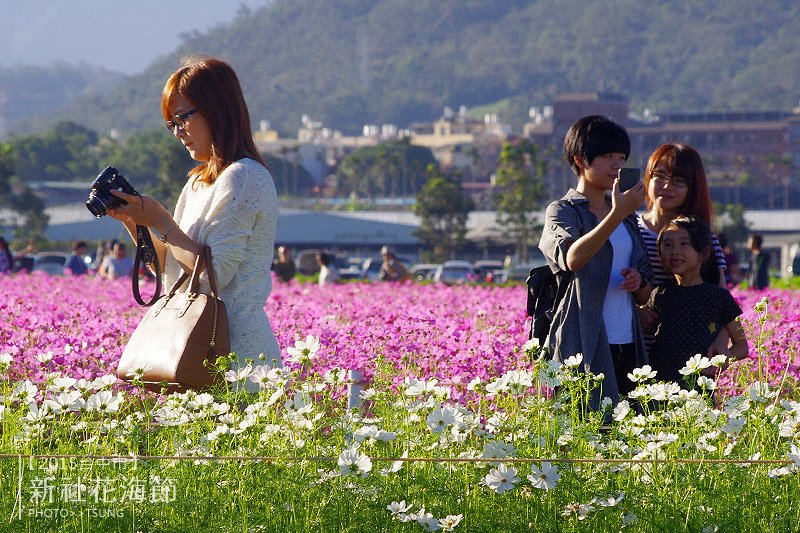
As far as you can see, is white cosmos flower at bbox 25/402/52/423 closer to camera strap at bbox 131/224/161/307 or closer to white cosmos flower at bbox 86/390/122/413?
white cosmos flower at bbox 86/390/122/413

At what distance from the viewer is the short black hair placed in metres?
4.14

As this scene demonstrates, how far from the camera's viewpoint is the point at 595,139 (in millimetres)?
4141

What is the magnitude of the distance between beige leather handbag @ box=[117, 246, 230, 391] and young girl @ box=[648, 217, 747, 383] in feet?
4.68

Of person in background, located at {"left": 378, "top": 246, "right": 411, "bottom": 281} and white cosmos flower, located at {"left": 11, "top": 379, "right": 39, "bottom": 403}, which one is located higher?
white cosmos flower, located at {"left": 11, "top": 379, "right": 39, "bottom": 403}

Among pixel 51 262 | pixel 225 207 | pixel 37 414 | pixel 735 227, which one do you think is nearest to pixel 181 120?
pixel 225 207

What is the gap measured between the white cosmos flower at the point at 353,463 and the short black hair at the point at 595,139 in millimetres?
1485

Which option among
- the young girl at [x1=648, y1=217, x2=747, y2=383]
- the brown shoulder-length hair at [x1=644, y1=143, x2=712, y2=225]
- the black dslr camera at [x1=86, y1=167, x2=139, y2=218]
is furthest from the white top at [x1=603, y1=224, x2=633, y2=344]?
the black dslr camera at [x1=86, y1=167, x2=139, y2=218]

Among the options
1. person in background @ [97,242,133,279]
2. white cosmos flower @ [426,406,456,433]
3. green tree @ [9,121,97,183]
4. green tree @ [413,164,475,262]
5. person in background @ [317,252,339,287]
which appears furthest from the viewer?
green tree @ [9,121,97,183]

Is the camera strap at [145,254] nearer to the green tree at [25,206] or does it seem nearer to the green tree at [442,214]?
the green tree at [442,214]

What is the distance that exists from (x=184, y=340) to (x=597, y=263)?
126 cm

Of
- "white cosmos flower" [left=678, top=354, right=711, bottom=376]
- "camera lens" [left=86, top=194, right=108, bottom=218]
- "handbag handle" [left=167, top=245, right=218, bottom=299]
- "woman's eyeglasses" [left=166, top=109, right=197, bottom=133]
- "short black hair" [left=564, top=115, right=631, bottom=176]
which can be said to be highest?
"woman's eyeglasses" [left=166, top=109, right=197, bottom=133]

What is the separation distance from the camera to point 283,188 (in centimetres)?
12425

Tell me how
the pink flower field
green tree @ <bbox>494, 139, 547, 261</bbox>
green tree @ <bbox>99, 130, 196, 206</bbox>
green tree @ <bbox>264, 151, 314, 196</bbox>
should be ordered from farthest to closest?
1. green tree @ <bbox>264, 151, 314, 196</bbox>
2. green tree @ <bbox>99, 130, 196, 206</bbox>
3. green tree @ <bbox>494, 139, 547, 261</bbox>
4. the pink flower field

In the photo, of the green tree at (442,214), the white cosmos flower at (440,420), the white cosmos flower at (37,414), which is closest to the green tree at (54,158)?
the green tree at (442,214)
